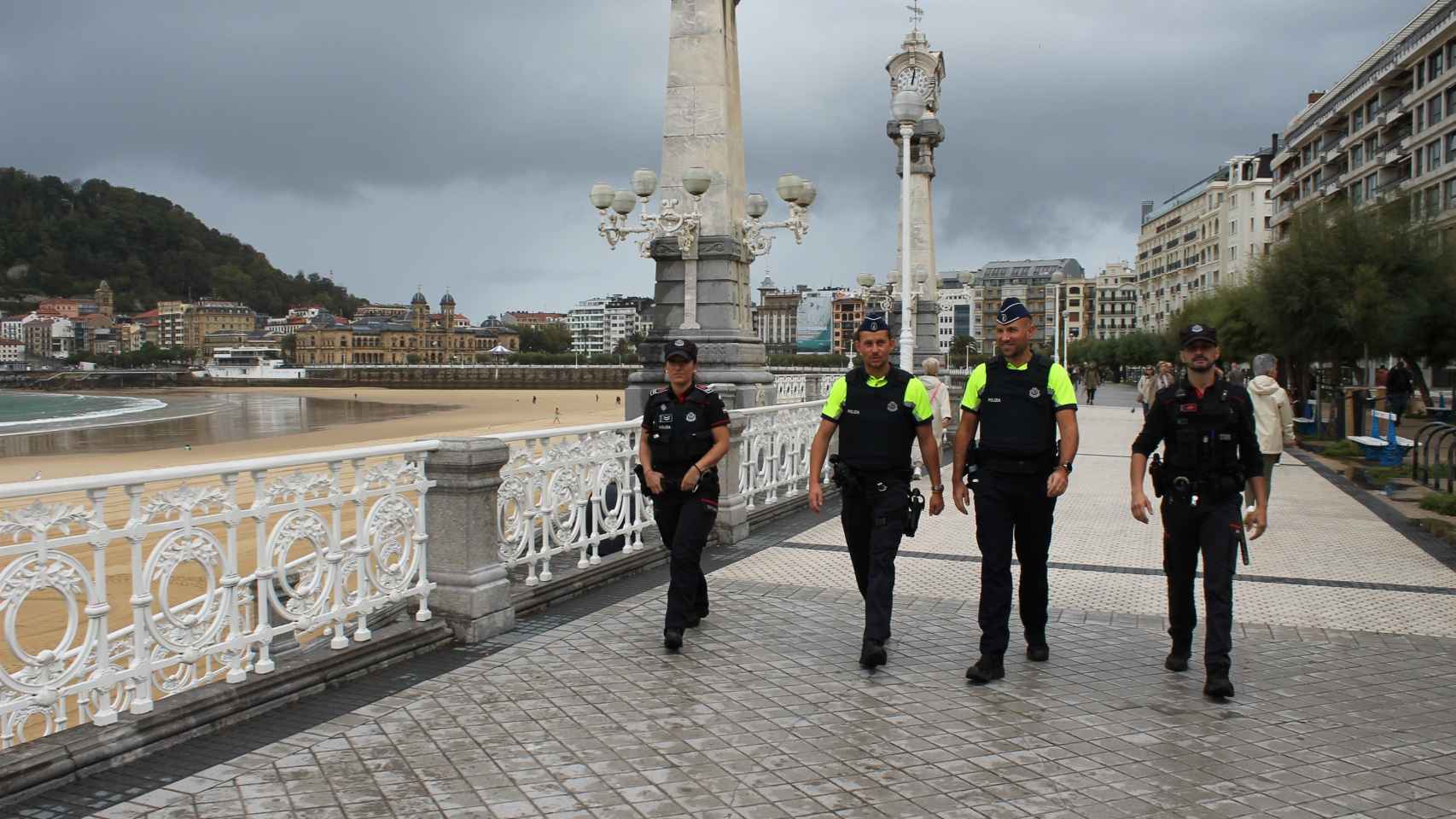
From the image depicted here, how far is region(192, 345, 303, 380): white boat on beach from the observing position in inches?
5327

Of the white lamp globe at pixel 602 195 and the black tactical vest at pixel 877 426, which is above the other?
the white lamp globe at pixel 602 195

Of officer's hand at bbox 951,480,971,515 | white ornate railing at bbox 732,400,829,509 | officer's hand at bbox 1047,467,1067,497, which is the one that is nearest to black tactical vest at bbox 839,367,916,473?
officer's hand at bbox 951,480,971,515

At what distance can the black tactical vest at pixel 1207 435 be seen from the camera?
17.6ft

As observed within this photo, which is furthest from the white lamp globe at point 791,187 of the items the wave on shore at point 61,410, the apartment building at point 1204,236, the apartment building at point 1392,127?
the apartment building at point 1204,236

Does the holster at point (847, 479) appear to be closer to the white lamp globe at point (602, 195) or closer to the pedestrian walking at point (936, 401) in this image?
the pedestrian walking at point (936, 401)

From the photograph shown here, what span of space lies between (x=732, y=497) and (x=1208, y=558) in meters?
4.94

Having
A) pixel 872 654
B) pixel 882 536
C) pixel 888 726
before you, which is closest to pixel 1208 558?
pixel 882 536

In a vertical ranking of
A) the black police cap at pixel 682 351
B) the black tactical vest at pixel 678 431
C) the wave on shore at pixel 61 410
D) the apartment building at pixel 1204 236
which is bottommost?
the wave on shore at pixel 61 410

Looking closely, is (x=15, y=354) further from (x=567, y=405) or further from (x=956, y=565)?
(x=956, y=565)

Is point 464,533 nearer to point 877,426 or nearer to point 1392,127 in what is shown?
point 877,426

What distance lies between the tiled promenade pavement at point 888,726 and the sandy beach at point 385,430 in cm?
971

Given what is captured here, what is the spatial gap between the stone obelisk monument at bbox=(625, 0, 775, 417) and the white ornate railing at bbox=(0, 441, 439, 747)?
814cm

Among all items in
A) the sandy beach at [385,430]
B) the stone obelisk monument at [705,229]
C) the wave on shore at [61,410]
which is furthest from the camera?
the wave on shore at [61,410]

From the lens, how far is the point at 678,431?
6.25 meters
